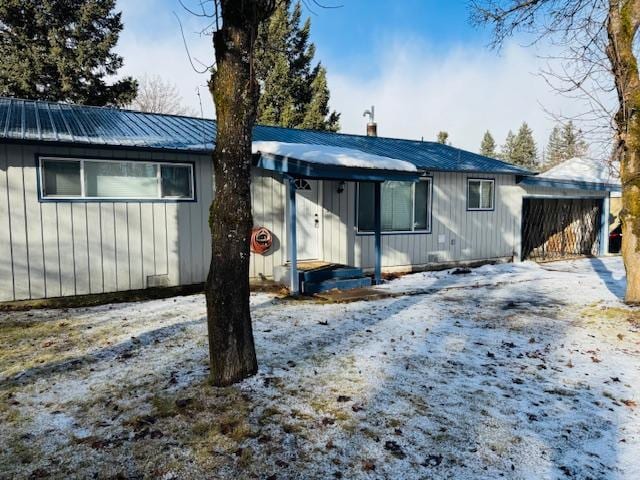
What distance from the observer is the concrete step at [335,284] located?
743 centimetres

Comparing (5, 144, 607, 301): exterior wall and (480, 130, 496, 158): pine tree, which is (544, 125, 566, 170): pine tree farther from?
(5, 144, 607, 301): exterior wall

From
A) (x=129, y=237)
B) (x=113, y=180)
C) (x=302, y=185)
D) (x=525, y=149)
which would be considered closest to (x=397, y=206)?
(x=302, y=185)

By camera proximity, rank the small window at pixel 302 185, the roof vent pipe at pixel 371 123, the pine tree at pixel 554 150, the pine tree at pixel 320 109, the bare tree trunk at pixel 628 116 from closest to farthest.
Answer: the bare tree trunk at pixel 628 116
the small window at pixel 302 185
the roof vent pipe at pixel 371 123
the pine tree at pixel 320 109
the pine tree at pixel 554 150

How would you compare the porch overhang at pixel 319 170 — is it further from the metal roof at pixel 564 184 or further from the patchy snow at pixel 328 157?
the metal roof at pixel 564 184

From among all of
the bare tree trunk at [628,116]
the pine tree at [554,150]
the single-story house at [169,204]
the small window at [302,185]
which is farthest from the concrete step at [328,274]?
the pine tree at [554,150]

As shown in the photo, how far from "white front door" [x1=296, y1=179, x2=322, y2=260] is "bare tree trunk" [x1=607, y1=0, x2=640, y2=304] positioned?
Result: 16.7ft

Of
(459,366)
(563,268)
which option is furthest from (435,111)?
(459,366)

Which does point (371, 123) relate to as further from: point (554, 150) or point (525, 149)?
point (554, 150)

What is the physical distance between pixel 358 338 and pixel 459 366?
118 cm

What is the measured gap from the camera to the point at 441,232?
10344 millimetres

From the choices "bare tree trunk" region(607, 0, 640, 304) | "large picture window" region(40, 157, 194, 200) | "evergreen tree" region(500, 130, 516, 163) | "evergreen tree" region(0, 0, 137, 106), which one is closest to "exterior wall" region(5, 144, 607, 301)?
"large picture window" region(40, 157, 194, 200)

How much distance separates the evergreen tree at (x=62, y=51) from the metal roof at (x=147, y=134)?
9969 millimetres

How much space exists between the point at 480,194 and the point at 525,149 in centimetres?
5361

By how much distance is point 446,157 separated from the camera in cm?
1142
